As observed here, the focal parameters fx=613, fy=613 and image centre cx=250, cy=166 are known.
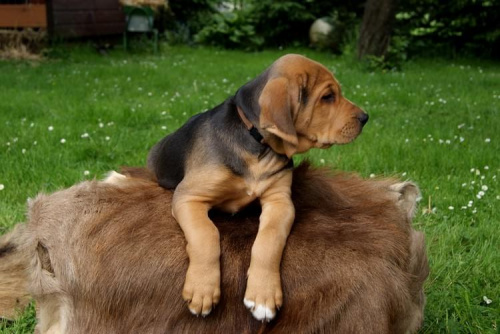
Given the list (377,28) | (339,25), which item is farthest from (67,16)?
(377,28)

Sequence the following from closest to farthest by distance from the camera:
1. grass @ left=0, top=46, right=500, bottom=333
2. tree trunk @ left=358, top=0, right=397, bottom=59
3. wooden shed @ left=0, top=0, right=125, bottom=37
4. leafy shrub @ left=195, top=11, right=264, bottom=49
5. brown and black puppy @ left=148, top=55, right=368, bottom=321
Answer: brown and black puppy @ left=148, top=55, right=368, bottom=321 → grass @ left=0, top=46, right=500, bottom=333 → tree trunk @ left=358, top=0, right=397, bottom=59 → wooden shed @ left=0, top=0, right=125, bottom=37 → leafy shrub @ left=195, top=11, right=264, bottom=49

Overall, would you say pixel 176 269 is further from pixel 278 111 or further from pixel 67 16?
pixel 67 16

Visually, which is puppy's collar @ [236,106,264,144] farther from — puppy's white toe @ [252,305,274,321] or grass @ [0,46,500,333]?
grass @ [0,46,500,333]

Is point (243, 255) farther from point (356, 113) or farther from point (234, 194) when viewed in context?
point (356, 113)

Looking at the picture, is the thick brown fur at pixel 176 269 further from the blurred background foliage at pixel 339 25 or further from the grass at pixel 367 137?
the blurred background foliage at pixel 339 25

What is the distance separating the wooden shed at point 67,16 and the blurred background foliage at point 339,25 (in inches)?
80.7

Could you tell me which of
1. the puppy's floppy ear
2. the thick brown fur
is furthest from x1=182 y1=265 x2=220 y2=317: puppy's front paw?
the puppy's floppy ear

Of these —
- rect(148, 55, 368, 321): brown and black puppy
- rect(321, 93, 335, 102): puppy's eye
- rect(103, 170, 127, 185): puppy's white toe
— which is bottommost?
rect(103, 170, 127, 185): puppy's white toe

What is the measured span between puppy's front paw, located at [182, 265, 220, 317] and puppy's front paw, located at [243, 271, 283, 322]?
0.14 meters

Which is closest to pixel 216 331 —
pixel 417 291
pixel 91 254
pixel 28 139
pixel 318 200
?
pixel 91 254

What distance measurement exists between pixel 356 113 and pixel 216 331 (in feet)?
4.59

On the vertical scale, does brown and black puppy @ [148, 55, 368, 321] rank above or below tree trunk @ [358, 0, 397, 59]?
above

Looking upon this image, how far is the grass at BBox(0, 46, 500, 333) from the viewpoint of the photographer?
4543 millimetres

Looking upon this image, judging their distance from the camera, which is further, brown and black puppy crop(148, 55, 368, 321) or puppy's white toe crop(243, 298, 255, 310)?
brown and black puppy crop(148, 55, 368, 321)
